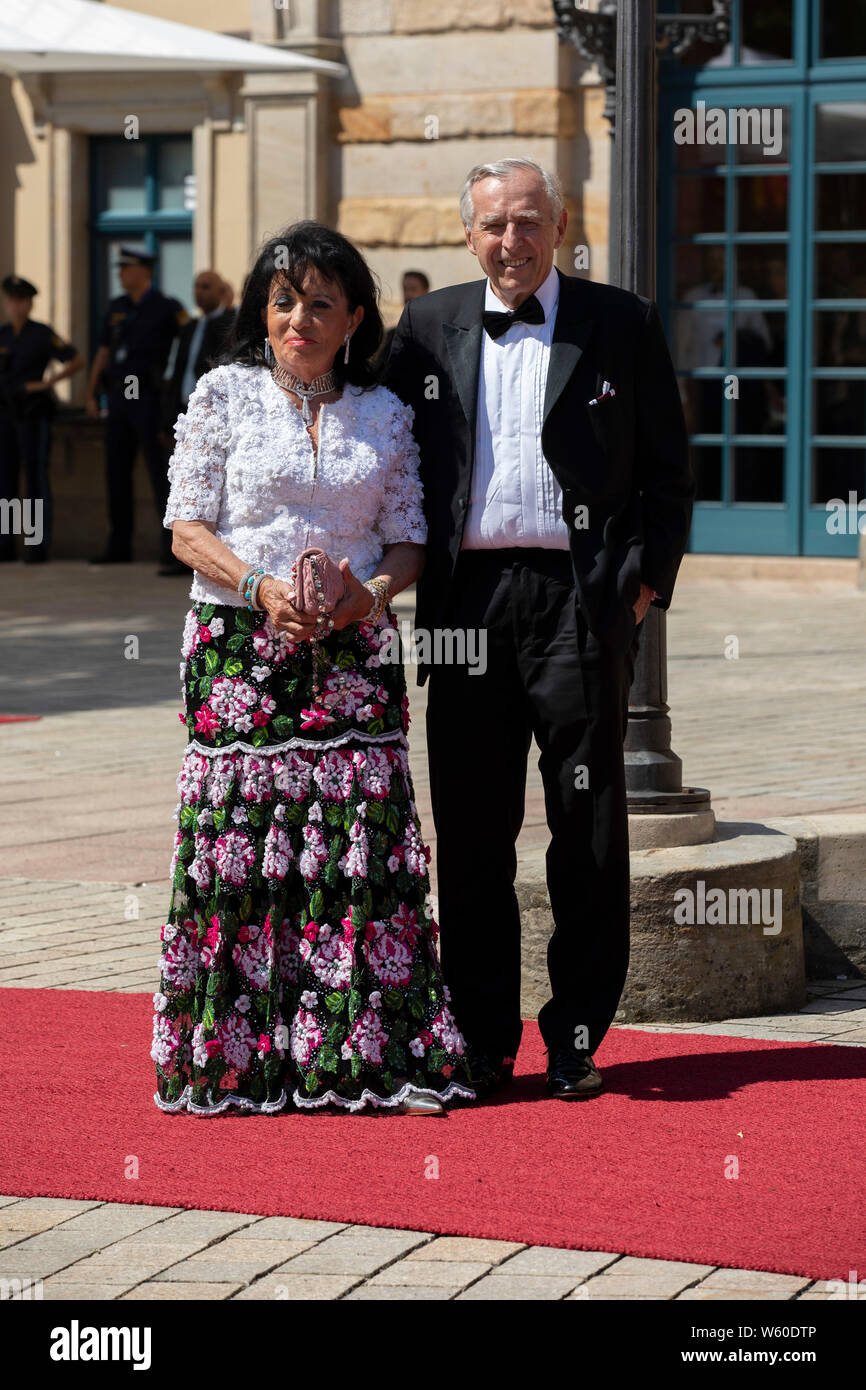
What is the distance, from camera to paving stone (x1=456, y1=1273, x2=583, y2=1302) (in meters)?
3.54

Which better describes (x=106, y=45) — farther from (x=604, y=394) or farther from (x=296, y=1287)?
(x=296, y=1287)

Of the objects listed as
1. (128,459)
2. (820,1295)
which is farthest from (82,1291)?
(128,459)

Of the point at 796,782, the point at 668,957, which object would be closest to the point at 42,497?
the point at 796,782

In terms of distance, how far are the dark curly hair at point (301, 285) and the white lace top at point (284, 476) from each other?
7 centimetres

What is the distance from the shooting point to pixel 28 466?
17469 millimetres

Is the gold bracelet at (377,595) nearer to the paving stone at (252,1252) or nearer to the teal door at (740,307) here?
the paving stone at (252,1252)

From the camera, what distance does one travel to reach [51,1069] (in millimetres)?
4938

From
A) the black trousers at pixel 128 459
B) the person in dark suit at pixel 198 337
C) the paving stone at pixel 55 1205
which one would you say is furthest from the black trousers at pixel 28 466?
the paving stone at pixel 55 1205

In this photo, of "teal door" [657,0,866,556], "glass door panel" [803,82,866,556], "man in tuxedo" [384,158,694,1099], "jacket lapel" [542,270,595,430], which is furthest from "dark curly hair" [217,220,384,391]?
"glass door panel" [803,82,866,556]

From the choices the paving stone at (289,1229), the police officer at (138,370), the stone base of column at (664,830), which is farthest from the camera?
the police officer at (138,370)

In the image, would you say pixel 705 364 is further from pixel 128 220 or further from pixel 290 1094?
pixel 290 1094

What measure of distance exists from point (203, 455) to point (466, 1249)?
1.75 m

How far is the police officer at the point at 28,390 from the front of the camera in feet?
56.7
